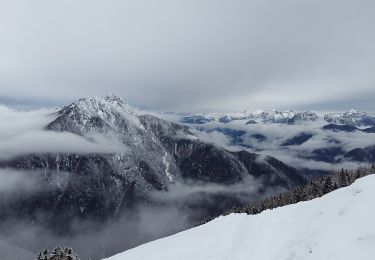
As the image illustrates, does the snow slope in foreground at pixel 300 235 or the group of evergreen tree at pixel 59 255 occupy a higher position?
the snow slope in foreground at pixel 300 235

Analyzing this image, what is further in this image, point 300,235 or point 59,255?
point 59,255

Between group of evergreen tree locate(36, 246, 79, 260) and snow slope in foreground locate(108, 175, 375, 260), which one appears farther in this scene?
group of evergreen tree locate(36, 246, 79, 260)

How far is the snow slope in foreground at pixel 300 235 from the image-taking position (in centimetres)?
2850

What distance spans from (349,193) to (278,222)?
23.3 ft

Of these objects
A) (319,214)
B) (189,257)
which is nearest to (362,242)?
(319,214)

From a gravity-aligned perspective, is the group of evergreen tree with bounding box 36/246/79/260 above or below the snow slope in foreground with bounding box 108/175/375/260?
below

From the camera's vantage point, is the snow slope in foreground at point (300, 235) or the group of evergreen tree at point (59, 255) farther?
the group of evergreen tree at point (59, 255)

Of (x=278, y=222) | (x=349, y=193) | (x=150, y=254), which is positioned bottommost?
(x=150, y=254)

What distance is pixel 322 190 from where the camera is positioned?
125 meters

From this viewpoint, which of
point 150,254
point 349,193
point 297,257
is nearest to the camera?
point 297,257

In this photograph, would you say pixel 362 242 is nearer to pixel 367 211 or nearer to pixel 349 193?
pixel 367 211

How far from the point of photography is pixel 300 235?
33094 mm

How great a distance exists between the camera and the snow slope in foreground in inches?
1122

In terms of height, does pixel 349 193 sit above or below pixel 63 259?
above
